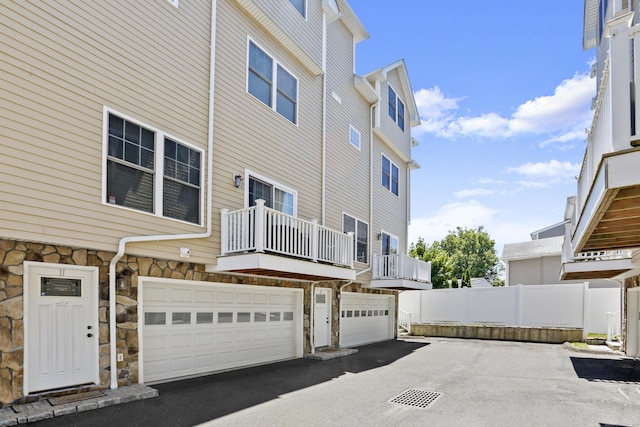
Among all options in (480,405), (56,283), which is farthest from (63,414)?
(480,405)

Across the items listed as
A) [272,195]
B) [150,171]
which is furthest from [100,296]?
[272,195]

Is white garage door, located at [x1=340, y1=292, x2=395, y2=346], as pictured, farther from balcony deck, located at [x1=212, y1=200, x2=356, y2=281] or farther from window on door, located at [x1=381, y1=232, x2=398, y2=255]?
balcony deck, located at [x1=212, y1=200, x2=356, y2=281]

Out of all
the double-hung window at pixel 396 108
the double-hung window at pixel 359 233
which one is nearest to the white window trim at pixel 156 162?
the double-hung window at pixel 359 233

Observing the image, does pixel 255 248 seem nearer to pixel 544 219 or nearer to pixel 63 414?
pixel 63 414

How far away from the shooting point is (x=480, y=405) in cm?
674

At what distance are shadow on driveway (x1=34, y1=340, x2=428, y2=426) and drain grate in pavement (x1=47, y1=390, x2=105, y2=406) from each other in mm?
369

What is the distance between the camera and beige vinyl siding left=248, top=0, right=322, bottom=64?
9906mm

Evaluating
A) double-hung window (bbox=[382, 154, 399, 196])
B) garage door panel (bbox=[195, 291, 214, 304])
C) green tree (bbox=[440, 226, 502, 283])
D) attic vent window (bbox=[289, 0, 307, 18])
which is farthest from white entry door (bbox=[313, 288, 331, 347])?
green tree (bbox=[440, 226, 502, 283])

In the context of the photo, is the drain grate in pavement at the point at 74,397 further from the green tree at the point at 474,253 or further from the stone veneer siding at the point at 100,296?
the green tree at the point at 474,253

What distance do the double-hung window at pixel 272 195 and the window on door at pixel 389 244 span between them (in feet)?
20.9

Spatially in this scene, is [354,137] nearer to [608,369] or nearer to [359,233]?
[359,233]

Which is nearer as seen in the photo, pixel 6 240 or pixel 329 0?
pixel 6 240

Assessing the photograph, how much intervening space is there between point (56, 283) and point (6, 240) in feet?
3.15

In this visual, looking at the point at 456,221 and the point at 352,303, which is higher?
the point at 456,221
